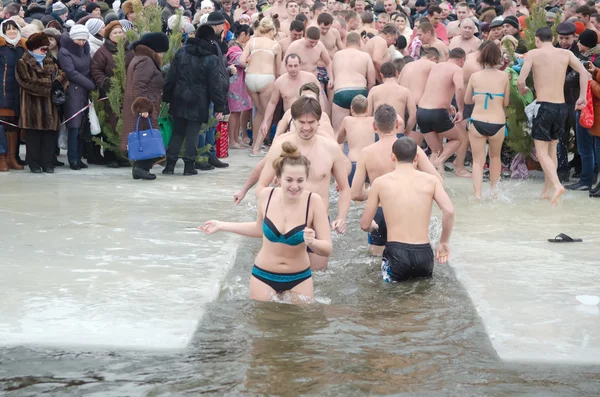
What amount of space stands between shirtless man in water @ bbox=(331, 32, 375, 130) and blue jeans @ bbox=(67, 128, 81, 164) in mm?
3540

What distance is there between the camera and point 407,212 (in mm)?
7090

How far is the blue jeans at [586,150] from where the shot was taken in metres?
11.4

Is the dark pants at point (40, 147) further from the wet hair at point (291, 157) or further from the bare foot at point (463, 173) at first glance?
the wet hair at point (291, 157)

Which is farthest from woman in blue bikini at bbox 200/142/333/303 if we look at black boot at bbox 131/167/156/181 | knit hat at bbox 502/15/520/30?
knit hat at bbox 502/15/520/30

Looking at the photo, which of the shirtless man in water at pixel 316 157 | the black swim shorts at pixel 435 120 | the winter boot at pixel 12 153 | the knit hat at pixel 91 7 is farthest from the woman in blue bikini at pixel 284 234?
the knit hat at pixel 91 7

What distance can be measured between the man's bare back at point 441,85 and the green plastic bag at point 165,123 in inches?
133

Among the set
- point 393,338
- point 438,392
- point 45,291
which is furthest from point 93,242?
point 438,392

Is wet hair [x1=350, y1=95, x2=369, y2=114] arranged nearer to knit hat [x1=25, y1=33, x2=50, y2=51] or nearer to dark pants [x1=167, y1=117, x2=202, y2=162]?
dark pants [x1=167, y1=117, x2=202, y2=162]

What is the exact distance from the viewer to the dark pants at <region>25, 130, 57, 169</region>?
11.7m

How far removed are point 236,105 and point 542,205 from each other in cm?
550

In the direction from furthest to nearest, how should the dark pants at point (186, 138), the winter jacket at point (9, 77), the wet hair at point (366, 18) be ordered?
the wet hair at point (366, 18), the dark pants at point (186, 138), the winter jacket at point (9, 77)

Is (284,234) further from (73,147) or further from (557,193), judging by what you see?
(73,147)

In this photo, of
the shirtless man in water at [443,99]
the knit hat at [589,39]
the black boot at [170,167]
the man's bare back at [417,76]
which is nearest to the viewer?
the knit hat at [589,39]

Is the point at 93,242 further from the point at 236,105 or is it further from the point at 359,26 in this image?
the point at 359,26
